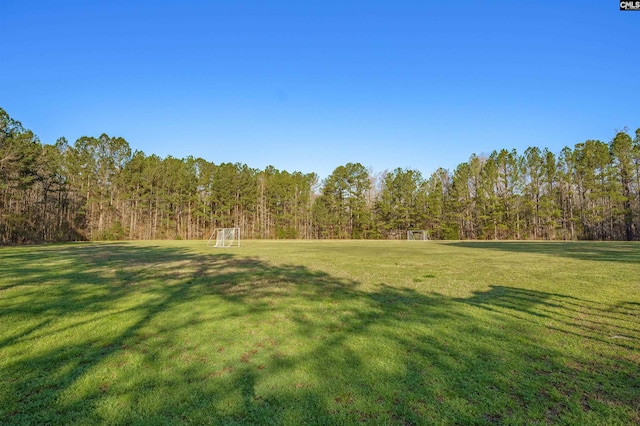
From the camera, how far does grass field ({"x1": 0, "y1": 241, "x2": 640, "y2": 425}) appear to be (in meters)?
2.76

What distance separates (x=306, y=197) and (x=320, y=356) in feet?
202

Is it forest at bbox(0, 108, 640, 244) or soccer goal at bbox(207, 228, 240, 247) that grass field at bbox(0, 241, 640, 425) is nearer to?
soccer goal at bbox(207, 228, 240, 247)

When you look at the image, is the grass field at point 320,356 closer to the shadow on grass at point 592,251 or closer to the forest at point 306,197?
the shadow on grass at point 592,251

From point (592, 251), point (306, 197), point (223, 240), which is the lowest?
point (592, 251)

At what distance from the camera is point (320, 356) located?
3.94 metres

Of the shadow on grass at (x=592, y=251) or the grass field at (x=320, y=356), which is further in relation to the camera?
the shadow on grass at (x=592, y=251)

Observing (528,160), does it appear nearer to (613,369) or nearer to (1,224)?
(613,369)

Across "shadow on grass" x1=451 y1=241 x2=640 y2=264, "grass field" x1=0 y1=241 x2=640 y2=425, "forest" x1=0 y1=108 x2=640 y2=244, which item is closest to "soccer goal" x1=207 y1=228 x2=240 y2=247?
"forest" x1=0 y1=108 x2=640 y2=244

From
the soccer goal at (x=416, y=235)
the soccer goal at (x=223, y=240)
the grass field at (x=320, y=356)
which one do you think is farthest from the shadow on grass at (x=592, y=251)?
the soccer goal at (x=416, y=235)

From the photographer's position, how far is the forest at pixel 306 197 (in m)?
43.5

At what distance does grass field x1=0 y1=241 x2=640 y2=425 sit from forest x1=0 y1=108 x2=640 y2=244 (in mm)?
41006

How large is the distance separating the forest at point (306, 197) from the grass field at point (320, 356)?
4101 centimetres

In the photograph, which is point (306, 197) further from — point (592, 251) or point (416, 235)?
point (592, 251)

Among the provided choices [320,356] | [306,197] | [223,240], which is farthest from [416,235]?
[320,356]
